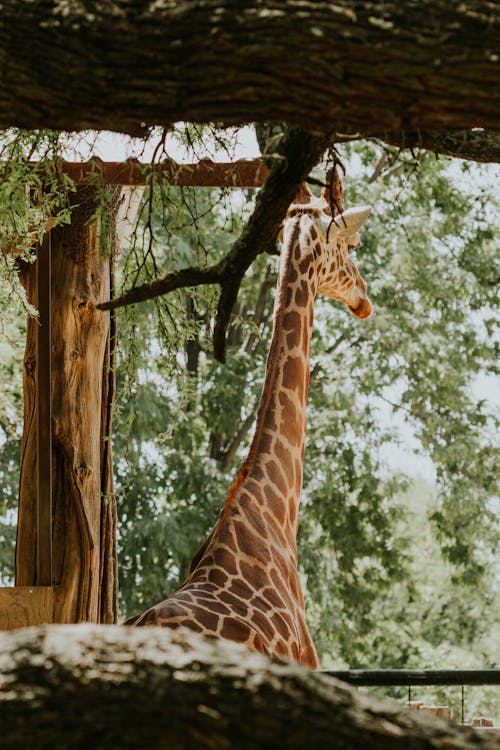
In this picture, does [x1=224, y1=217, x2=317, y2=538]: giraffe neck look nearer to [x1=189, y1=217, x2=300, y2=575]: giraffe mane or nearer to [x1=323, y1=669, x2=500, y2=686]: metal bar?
[x1=189, y1=217, x2=300, y2=575]: giraffe mane

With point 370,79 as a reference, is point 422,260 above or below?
above

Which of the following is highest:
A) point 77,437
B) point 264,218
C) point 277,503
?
point 264,218

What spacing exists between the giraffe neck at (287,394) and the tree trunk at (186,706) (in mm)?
2627

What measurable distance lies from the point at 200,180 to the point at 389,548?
8.00 metres

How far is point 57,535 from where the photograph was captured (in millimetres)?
4816

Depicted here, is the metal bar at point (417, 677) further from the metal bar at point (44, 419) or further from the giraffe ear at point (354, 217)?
the giraffe ear at point (354, 217)

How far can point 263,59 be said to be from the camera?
196 cm

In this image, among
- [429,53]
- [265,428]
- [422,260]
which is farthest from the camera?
[422,260]

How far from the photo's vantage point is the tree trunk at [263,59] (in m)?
1.95

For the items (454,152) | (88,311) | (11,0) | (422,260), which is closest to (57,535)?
(88,311)

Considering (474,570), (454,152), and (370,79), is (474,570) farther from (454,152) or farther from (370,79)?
(370,79)

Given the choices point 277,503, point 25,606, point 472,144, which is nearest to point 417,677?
point 277,503

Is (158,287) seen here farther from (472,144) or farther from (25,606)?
(25,606)

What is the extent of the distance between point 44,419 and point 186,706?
3373 mm
